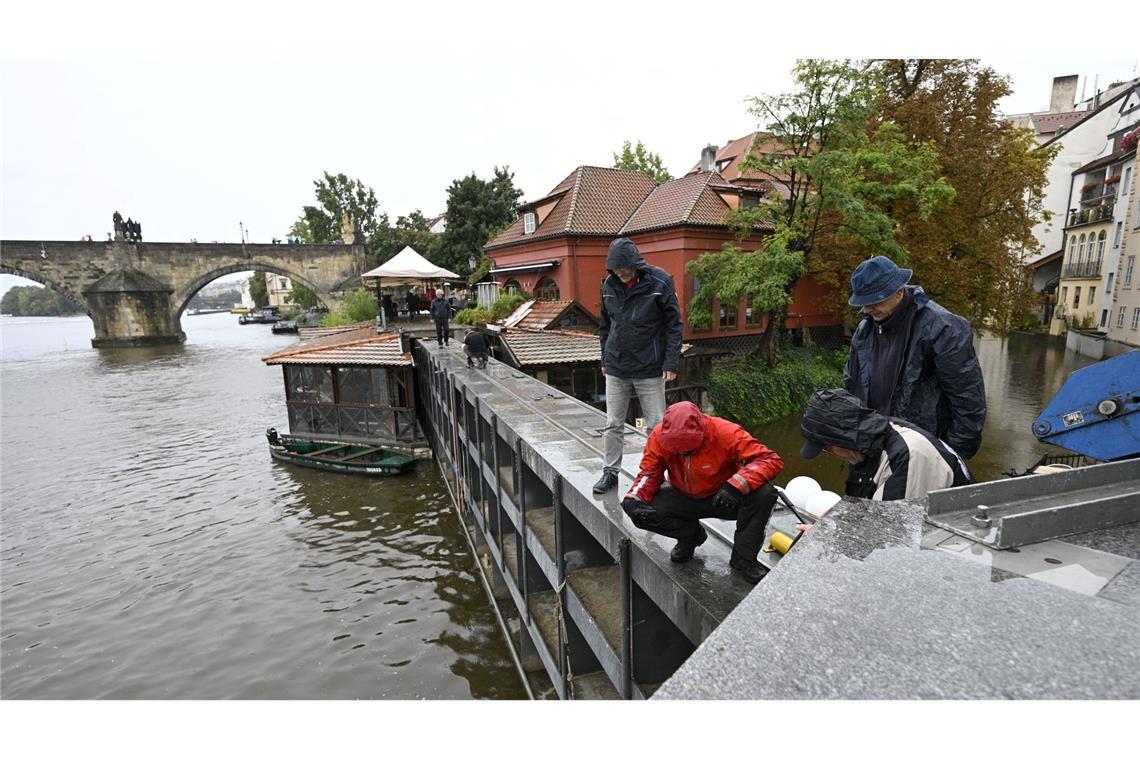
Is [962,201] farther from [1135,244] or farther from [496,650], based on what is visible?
[496,650]

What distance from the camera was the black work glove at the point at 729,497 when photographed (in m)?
3.26

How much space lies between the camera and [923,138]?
21.1 m

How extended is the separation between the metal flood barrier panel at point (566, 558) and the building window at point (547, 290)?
1216 centimetres

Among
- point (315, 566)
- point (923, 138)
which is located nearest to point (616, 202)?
point (923, 138)

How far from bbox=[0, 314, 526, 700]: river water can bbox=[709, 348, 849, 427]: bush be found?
36.3 feet

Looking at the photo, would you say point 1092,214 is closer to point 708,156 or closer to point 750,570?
point 708,156

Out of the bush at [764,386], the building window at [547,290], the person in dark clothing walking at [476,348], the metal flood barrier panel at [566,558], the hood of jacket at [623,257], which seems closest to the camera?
the metal flood barrier panel at [566,558]

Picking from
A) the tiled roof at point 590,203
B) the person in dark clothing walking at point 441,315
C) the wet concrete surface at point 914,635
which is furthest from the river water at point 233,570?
the tiled roof at point 590,203

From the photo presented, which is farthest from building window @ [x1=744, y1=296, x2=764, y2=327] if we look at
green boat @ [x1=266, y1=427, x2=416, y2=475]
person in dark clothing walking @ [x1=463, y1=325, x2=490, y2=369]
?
green boat @ [x1=266, y1=427, x2=416, y2=475]

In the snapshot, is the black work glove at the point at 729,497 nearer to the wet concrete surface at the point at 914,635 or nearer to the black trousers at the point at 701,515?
the black trousers at the point at 701,515

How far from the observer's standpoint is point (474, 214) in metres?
37.6

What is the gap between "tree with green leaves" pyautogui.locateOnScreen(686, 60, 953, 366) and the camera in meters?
17.3

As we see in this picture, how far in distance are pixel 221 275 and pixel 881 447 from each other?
58.7 metres

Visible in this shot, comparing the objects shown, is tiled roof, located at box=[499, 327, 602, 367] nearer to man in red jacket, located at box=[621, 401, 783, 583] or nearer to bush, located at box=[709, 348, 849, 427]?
bush, located at box=[709, 348, 849, 427]
